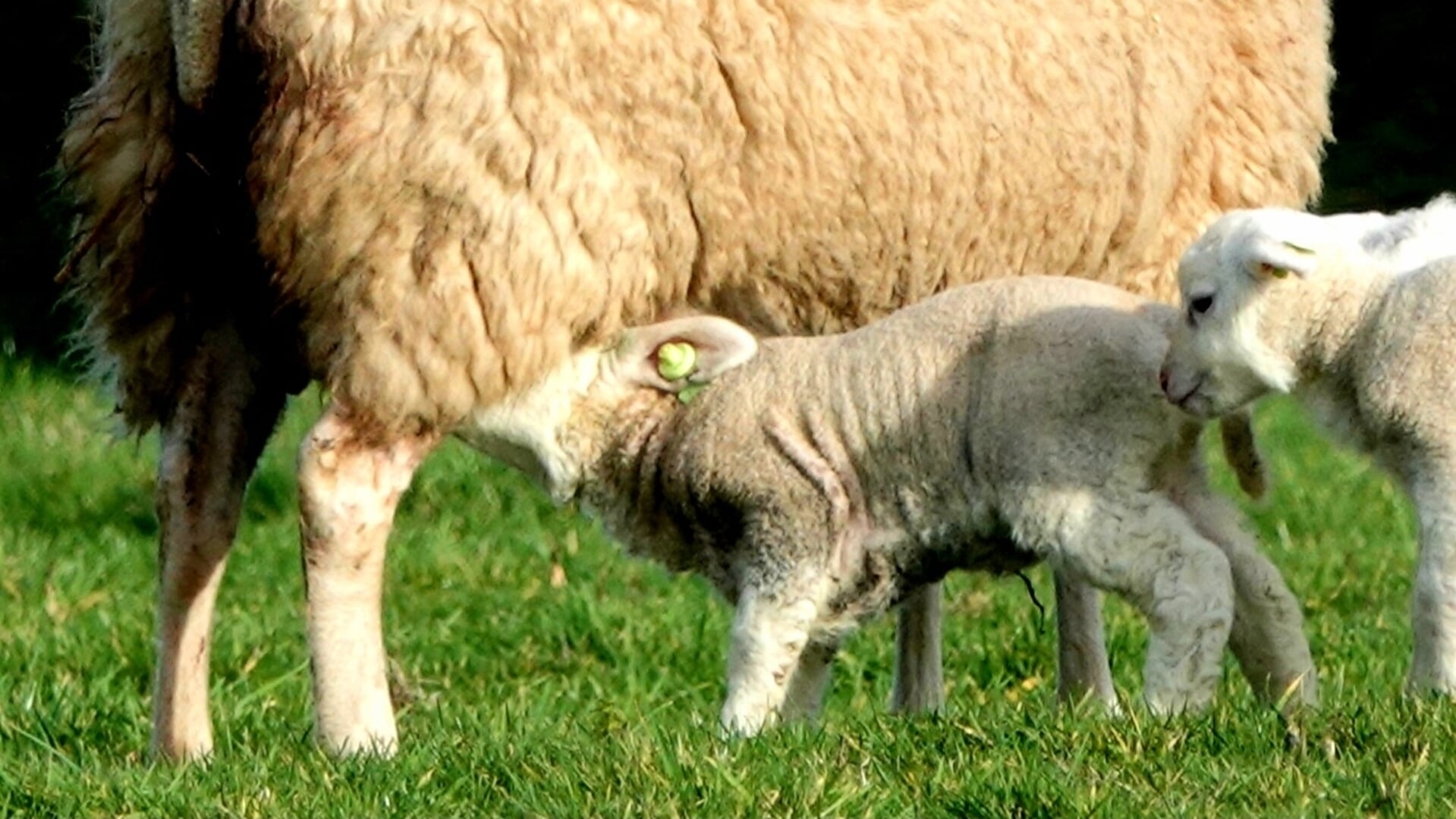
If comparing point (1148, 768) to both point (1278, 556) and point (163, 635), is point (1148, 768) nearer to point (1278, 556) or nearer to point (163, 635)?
point (163, 635)

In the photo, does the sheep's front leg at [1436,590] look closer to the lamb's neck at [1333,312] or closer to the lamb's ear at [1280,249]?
the lamb's neck at [1333,312]

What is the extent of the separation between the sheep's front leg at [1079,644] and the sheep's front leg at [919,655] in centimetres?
26

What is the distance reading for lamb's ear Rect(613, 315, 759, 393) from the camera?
505cm

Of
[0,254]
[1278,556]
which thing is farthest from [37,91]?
[1278,556]

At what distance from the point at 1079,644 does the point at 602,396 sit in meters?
1.30

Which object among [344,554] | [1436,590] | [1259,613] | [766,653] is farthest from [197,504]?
[1436,590]

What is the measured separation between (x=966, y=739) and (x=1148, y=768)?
1.07 feet

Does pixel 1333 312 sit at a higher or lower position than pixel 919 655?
higher

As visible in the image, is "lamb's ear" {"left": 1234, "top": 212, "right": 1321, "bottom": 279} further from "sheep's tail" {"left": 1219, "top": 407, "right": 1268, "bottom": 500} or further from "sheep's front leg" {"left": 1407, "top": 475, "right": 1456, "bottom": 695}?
"sheep's tail" {"left": 1219, "top": 407, "right": 1268, "bottom": 500}

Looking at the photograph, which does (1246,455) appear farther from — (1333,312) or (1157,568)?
(1157,568)

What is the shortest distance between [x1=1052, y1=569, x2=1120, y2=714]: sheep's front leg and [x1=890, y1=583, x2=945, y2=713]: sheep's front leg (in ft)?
0.86

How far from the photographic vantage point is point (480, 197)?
4.71 m

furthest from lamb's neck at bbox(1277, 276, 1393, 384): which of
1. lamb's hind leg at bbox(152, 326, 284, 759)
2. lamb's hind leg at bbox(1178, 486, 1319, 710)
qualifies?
lamb's hind leg at bbox(152, 326, 284, 759)

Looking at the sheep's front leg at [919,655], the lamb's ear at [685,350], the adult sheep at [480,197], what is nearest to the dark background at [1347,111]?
the sheep's front leg at [919,655]
